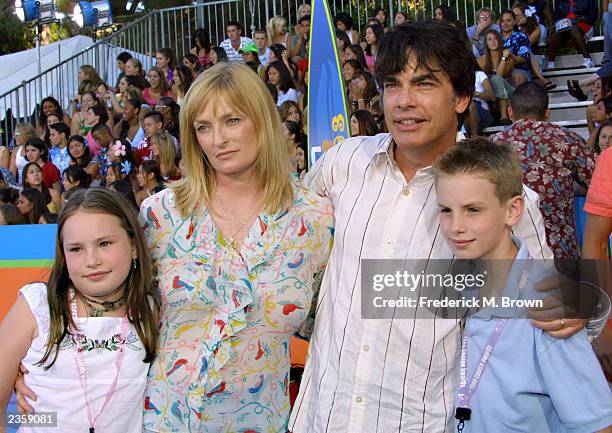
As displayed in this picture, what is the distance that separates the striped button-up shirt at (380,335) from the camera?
215 cm

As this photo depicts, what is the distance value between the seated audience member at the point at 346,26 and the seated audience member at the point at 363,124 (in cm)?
373

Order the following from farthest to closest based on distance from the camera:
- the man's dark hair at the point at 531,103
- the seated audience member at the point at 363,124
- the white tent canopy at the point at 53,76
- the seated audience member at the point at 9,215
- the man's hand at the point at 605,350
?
1. the white tent canopy at the point at 53,76
2. the seated audience member at the point at 9,215
3. the seated audience member at the point at 363,124
4. the man's dark hair at the point at 531,103
5. the man's hand at the point at 605,350

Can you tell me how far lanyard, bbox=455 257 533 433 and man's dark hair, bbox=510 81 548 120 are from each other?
331 centimetres

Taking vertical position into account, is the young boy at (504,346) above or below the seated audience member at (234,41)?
below

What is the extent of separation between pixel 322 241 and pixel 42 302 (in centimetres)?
87

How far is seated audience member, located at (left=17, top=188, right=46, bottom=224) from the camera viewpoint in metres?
8.53

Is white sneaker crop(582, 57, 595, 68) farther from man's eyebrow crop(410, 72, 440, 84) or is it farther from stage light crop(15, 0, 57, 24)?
stage light crop(15, 0, 57, 24)

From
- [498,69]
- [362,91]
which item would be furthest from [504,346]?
[498,69]

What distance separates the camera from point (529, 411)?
1.91 m

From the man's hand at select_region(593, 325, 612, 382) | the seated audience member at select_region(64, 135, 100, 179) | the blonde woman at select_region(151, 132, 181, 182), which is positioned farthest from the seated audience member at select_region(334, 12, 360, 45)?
the man's hand at select_region(593, 325, 612, 382)

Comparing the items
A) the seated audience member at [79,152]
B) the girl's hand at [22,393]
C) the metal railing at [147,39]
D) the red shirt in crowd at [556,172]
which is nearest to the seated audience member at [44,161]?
the seated audience member at [79,152]

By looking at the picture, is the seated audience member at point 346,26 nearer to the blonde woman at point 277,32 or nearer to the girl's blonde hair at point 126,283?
the blonde woman at point 277,32

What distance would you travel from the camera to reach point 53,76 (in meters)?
14.1

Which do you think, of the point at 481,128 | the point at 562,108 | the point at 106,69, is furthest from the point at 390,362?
the point at 106,69
